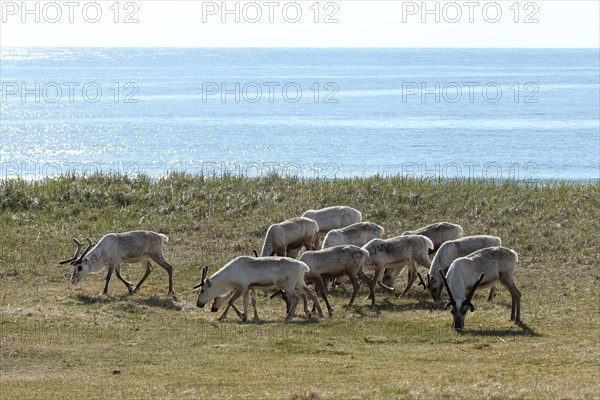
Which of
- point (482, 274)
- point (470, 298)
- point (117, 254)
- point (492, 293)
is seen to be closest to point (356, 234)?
point (492, 293)

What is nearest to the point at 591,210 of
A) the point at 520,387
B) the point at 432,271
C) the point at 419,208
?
the point at 419,208

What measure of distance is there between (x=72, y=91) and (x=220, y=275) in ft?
404

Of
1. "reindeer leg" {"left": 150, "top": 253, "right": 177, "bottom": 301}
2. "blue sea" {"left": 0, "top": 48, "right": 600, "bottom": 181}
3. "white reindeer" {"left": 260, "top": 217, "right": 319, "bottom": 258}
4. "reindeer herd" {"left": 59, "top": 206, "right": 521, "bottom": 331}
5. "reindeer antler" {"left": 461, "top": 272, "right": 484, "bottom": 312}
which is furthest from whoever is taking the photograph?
"blue sea" {"left": 0, "top": 48, "right": 600, "bottom": 181}

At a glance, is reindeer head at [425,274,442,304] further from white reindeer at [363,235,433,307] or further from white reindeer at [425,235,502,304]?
white reindeer at [363,235,433,307]

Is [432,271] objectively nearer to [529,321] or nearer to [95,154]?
[529,321]

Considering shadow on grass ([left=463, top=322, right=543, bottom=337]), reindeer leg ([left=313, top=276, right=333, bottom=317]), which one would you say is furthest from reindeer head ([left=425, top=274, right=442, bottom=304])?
shadow on grass ([left=463, top=322, right=543, bottom=337])

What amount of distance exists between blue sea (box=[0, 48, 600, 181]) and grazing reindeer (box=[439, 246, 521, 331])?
49.7 ft

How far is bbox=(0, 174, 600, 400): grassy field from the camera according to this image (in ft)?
46.3

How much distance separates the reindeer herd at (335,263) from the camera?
62.3 feet

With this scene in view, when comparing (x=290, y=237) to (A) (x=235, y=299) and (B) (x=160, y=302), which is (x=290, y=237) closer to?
(B) (x=160, y=302)

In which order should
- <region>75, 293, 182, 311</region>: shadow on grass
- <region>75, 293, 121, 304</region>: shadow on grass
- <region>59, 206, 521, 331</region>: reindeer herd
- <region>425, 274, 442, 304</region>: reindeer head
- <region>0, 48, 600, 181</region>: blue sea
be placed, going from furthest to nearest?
<region>0, 48, 600, 181</region>: blue sea
<region>75, 293, 121, 304</region>: shadow on grass
<region>75, 293, 182, 311</region>: shadow on grass
<region>425, 274, 442, 304</region>: reindeer head
<region>59, 206, 521, 331</region>: reindeer herd

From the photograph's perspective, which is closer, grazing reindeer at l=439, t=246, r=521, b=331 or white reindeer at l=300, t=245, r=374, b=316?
grazing reindeer at l=439, t=246, r=521, b=331

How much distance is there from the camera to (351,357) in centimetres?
1599

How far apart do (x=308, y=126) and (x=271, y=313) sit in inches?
2820
